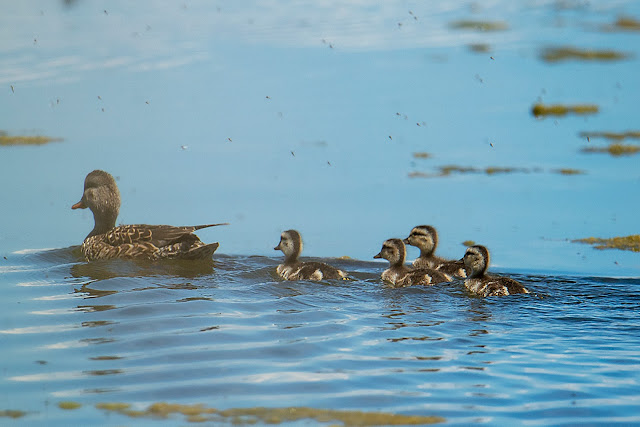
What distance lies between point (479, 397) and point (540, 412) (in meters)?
0.53

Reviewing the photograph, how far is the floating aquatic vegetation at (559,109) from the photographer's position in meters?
23.2

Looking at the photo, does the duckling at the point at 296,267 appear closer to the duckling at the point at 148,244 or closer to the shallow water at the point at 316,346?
the shallow water at the point at 316,346

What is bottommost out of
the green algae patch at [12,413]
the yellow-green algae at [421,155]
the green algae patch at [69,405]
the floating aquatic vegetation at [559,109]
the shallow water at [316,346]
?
the green algae patch at [12,413]

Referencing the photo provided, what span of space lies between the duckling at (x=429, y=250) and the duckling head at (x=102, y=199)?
454 centimetres

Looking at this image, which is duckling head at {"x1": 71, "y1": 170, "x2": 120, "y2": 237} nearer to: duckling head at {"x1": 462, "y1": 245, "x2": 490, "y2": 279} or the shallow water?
the shallow water

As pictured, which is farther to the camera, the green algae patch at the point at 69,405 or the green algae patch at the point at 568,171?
the green algae patch at the point at 568,171

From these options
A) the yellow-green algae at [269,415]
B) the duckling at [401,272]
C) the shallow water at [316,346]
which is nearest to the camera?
the yellow-green algae at [269,415]

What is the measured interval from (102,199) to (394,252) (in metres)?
4.76

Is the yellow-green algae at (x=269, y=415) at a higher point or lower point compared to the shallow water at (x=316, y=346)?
lower

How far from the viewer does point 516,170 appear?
1819cm

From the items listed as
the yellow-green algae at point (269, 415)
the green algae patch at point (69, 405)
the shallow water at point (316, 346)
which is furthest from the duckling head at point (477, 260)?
the green algae patch at point (69, 405)

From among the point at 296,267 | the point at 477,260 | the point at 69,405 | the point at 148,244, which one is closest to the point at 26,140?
the point at 148,244

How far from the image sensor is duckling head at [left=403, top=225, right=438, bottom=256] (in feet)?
44.4

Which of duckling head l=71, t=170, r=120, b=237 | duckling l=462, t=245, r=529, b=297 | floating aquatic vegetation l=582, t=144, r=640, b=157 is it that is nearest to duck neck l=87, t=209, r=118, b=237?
duckling head l=71, t=170, r=120, b=237
